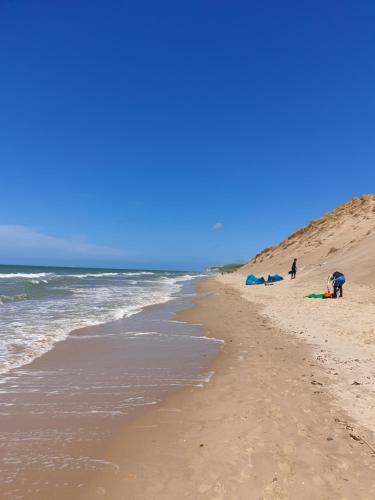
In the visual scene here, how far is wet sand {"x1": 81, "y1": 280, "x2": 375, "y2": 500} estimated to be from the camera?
3637mm

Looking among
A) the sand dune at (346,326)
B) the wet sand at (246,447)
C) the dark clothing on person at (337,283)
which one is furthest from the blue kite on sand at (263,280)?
the wet sand at (246,447)

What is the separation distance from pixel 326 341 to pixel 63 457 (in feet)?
25.5

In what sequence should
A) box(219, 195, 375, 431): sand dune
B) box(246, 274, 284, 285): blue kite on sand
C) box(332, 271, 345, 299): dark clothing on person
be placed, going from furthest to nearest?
box(246, 274, 284, 285): blue kite on sand → box(332, 271, 345, 299): dark clothing on person → box(219, 195, 375, 431): sand dune

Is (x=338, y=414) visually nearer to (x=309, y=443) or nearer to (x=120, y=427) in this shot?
(x=309, y=443)

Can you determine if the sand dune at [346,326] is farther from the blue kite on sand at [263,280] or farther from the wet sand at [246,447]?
the blue kite on sand at [263,280]

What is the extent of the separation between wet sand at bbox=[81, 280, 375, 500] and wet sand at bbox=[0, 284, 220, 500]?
1.15 ft

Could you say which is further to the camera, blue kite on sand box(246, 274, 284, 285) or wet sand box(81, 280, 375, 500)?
blue kite on sand box(246, 274, 284, 285)

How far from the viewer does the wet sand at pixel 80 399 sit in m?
3.96

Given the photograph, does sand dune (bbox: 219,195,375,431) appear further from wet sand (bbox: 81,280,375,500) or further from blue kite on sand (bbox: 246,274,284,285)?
blue kite on sand (bbox: 246,274,284,285)

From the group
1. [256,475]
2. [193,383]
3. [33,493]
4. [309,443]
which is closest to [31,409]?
[33,493]

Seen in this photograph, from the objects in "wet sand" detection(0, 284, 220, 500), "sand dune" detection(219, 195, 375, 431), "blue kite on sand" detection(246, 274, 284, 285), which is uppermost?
"blue kite on sand" detection(246, 274, 284, 285)

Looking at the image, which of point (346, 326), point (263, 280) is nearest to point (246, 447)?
point (346, 326)

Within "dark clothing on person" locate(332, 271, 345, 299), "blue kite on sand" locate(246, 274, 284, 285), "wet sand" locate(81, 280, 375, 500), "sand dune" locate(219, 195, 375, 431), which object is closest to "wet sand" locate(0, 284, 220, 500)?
"wet sand" locate(81, 280, 375, 500)

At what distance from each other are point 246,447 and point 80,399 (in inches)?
121
